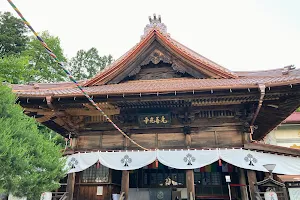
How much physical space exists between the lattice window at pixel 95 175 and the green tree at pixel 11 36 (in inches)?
841

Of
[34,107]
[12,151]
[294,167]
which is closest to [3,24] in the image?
[34,107]

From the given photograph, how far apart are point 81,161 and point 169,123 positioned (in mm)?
3515

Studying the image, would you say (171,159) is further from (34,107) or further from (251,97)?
(34,107)

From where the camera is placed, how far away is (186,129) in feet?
26.6

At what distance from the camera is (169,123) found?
8.16m

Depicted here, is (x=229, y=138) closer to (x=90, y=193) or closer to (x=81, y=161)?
(x=81, y=161)

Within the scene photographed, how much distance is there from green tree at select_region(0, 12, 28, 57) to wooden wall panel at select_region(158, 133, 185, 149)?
908 inches

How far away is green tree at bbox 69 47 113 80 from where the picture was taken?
110 ft

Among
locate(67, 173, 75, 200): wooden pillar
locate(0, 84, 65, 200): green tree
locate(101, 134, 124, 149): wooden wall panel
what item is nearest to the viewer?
locate(0, 84, 65, 200): green tree

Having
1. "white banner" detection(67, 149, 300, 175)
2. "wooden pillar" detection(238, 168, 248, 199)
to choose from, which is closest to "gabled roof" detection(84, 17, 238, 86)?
"white banner" detection(67, 149, 300, 175)

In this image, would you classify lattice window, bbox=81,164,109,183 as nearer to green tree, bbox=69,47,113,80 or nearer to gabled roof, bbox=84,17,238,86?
gabled roof, bbox=84,17,238,86

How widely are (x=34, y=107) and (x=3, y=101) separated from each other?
377 centimetres

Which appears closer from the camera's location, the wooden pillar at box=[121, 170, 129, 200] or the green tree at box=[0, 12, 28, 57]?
the wooden pillar at box=[121, 170, 129, 200]

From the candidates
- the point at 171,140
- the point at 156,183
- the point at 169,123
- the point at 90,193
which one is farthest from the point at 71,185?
the point at 169,123
